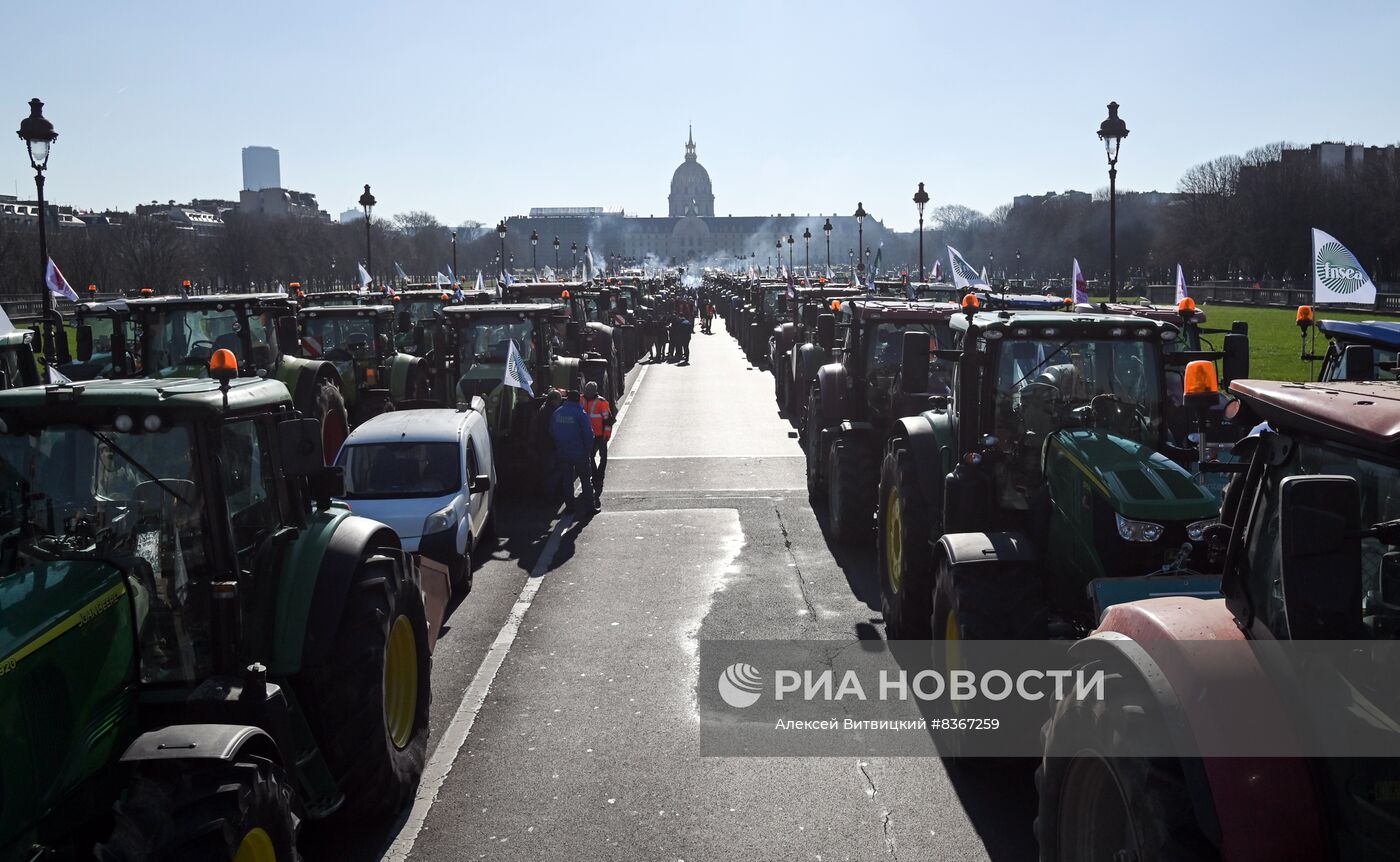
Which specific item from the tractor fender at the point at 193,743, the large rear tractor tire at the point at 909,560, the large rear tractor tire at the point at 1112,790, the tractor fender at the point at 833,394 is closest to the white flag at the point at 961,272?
the tractor fender at the point at 833,394

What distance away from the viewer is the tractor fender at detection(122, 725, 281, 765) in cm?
489

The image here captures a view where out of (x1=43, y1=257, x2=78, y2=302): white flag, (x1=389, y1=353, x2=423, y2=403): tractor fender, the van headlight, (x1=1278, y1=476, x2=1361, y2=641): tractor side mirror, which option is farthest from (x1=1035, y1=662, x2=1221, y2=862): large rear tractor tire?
(x1=43, y1=257, x2=78, y2=302): white flag

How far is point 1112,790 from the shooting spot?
4.57 m

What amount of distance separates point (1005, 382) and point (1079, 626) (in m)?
1.96

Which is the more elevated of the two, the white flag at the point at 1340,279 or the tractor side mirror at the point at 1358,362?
the white flag at the point at 1340,279

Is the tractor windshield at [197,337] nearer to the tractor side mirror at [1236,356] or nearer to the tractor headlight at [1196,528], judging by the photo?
the tractor side mirror at [1236,356]

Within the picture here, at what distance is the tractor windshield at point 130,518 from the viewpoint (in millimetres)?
5441

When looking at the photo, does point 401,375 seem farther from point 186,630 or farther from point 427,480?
point 186,630

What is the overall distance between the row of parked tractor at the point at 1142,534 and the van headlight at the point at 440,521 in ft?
12.4

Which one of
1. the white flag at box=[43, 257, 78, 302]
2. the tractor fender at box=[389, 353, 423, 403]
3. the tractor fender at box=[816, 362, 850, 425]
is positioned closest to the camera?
the tractor fender at box=[816, 362, 850, 425]

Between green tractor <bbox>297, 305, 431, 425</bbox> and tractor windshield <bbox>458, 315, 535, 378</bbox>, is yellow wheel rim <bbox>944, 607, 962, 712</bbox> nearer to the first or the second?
tractor windshield <bbox>458, 315, 535, 378</bbox>

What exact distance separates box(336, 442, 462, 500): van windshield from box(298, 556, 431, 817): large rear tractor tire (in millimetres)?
5321

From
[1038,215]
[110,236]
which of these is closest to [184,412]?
[110,236]

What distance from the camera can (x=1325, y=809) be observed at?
379cm
